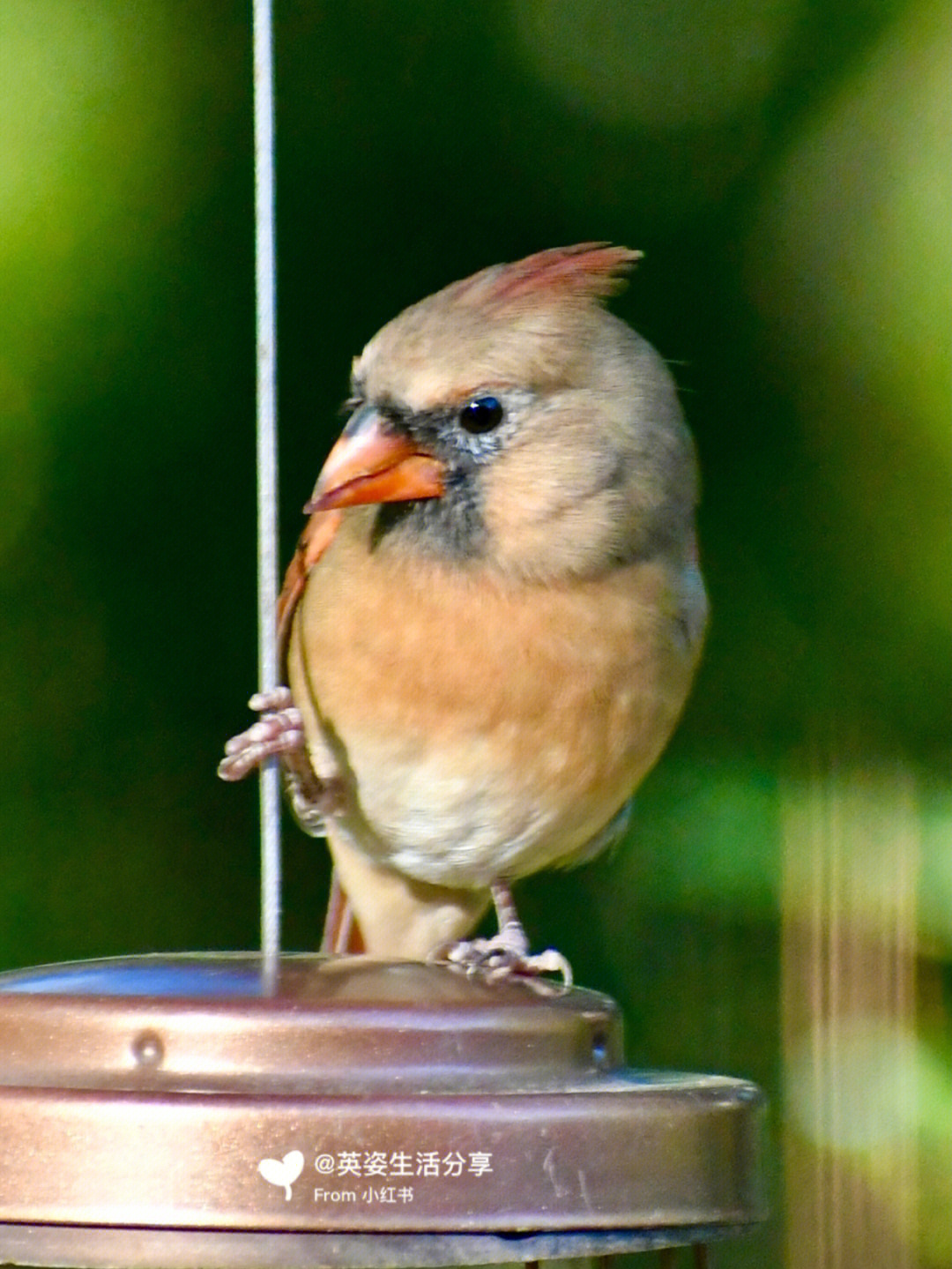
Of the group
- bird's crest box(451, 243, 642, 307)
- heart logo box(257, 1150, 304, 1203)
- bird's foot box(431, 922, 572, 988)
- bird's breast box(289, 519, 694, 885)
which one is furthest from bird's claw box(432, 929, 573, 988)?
bird's crest box(451, 243, 642, 307)

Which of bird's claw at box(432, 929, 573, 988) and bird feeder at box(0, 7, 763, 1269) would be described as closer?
bird feeder at box(0, 7, 763, 1269)

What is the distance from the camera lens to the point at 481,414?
1.90 metres

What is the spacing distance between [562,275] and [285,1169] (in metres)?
1.15

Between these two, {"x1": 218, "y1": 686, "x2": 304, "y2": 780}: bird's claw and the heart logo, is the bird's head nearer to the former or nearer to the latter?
{"x1": 218, "y1": 686, "x2": 304, "y2": 780}: bird's claw

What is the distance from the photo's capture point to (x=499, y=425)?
1.92 metres

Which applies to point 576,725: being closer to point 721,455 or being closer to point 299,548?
point 299,548

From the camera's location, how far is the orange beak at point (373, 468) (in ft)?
5.81

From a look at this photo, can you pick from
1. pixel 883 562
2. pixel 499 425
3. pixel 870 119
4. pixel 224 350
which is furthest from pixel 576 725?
pixel 870 119

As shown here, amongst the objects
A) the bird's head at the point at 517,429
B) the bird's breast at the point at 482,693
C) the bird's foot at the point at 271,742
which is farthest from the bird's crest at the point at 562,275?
the bird's foot at the point at 271,742

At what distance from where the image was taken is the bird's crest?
190 cm

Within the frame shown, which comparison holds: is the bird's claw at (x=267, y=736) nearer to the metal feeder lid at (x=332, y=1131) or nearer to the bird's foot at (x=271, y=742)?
the bird's foot at (x=271, y=742)

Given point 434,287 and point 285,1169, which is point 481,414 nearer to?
point 285,1169

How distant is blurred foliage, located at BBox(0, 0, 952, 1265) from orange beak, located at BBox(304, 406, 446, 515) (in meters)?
0.90

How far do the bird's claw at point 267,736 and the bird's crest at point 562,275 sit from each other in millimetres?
527
